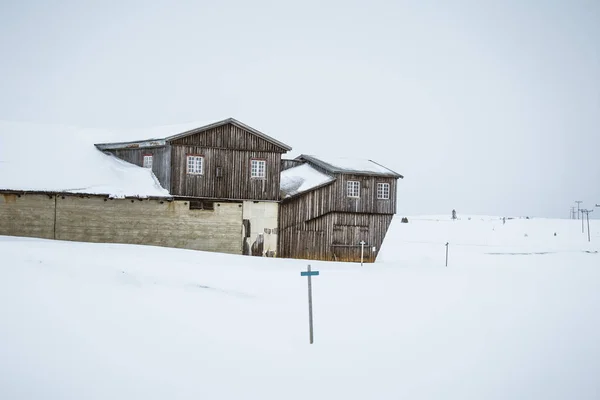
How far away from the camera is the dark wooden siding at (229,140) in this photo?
40594 mm

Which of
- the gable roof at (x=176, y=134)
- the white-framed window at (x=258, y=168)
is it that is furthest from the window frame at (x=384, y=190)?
the white-framed window at (x=258, y=168)

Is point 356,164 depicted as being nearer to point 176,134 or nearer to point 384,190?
point 384,190

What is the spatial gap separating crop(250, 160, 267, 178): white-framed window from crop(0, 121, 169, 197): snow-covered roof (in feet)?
18.2

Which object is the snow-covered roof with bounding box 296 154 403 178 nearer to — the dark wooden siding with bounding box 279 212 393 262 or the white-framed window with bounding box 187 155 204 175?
the dark wooden siding with bounding box 279 212 393 262

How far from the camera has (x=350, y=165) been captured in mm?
47031

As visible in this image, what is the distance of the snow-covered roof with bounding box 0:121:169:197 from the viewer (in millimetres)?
37281

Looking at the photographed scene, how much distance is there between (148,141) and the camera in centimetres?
4128

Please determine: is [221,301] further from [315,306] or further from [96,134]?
[96,134]

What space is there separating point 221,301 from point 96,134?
25983 mm

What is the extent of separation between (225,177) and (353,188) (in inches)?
368

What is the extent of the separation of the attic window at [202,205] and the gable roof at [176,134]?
3.96m

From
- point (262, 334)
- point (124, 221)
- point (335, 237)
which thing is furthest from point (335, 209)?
point (262, 334)

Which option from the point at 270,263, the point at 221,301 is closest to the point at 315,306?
the point at 221,301

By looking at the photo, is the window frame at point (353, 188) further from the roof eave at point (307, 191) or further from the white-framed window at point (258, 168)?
the white-framed window at point (258, 168)
